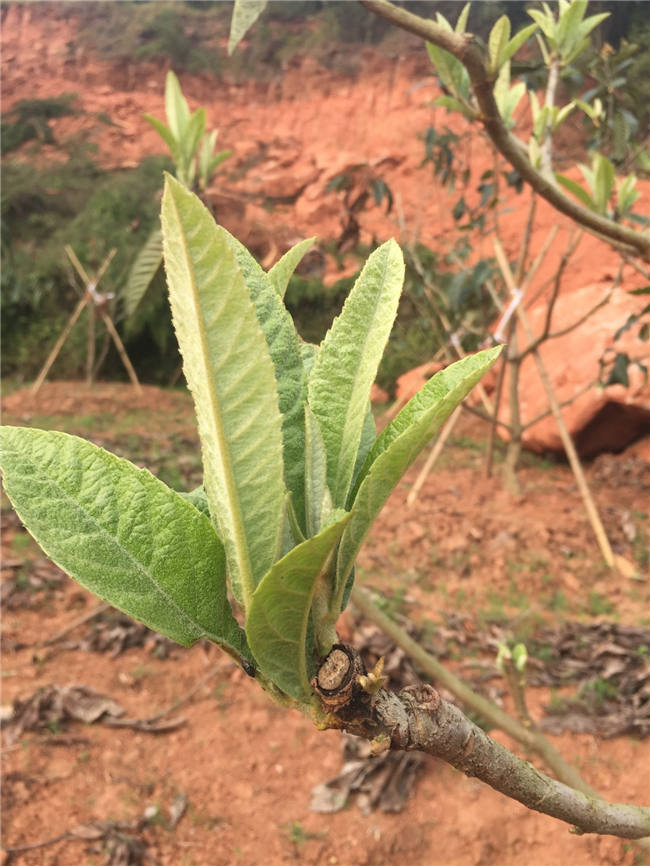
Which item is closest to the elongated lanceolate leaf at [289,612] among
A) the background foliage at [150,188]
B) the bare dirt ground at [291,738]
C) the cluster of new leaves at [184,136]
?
the bare dirt ground at [291,738]

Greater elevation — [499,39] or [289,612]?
[499,39]

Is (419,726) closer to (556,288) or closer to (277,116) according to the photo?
(556,288)

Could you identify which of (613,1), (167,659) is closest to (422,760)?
(167,659)

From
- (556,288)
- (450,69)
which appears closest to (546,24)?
(450,69)

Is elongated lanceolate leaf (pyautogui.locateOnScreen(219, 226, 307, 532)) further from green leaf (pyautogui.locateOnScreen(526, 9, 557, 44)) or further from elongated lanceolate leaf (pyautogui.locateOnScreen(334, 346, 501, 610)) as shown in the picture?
green leaf (pyautogui.locateOnScreen(526, 9, 557, 44))

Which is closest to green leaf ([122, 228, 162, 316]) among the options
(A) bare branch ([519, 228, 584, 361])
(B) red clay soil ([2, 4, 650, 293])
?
(A) bare branch ([519, 228, 584, 361])

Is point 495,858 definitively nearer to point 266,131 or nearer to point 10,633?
point 10,633
